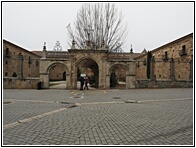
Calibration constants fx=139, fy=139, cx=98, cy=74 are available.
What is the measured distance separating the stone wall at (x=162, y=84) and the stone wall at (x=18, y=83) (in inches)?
535

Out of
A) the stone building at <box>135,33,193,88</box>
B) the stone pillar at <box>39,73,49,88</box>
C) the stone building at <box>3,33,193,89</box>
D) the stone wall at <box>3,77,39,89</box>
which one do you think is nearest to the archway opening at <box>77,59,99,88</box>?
the stone building at <box>3,33,193,89</box>

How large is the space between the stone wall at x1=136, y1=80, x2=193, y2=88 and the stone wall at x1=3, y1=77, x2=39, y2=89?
13.6 m

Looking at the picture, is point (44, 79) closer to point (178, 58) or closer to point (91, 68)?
point (91, 68)

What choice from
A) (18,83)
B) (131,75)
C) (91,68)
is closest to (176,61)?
(131,75)

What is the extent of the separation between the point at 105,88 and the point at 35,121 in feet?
43.2

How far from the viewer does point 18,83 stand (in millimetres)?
16875

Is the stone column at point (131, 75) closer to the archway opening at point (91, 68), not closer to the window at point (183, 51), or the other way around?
the archway opening at point (91, 68)

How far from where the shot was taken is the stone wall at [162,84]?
19.0 meters

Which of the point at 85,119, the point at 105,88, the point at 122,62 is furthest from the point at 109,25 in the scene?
the point at 85,119

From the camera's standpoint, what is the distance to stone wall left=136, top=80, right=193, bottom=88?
19047 mm

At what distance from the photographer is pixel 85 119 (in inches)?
214

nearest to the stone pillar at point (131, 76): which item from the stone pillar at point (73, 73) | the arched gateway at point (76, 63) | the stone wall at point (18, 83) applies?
the arched gateway at point (76, 63)

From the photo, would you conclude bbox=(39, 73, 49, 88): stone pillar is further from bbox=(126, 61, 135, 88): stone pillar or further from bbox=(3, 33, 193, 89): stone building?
bbox=(126, 61, 135, 88): stone pillar

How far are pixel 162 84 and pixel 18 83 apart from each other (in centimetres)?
1870
